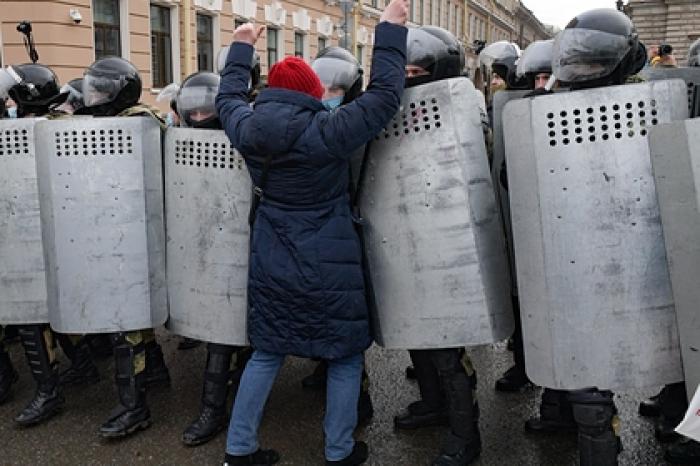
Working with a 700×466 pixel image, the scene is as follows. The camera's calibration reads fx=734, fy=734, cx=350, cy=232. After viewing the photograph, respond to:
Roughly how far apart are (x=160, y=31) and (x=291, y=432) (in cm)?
1209

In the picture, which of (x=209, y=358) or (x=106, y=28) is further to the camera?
(x=106, y=28)

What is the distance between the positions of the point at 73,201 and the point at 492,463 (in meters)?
Answer: 2.24

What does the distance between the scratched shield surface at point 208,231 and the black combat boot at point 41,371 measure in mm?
832

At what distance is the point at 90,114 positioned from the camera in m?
3.78

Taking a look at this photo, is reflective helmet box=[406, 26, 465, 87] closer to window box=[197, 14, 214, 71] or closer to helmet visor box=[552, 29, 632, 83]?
helmet visor box=[552, 29, 632, 83]

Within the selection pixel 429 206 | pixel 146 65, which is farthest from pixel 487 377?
pixel 146 65

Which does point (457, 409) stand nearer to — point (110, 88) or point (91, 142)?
point (91, 142)

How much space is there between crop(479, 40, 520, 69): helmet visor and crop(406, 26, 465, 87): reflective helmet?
1872 mm

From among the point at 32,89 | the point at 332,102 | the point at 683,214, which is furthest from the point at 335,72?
the point at 32,89

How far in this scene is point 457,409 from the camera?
10.3 ft

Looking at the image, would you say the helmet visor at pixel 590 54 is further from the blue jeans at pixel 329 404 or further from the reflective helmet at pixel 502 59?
the reflective helmet at pixel 502 59

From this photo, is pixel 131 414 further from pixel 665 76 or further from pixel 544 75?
pixel 665 76

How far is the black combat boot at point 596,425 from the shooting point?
2.61m

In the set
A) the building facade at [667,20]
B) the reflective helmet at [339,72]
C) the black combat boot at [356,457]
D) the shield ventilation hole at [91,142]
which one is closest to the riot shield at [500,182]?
the reflective helmet at [339,72]
